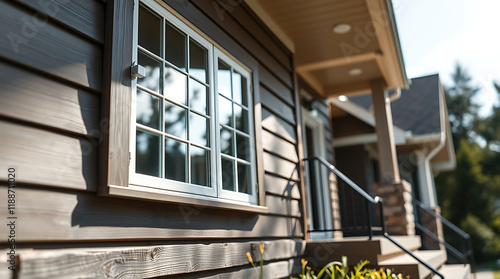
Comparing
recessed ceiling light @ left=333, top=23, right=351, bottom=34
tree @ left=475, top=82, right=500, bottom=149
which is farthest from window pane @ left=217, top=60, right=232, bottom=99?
tree @ left=475, top=82, right=500, bottom=149

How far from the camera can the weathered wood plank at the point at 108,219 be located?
1.38 metres

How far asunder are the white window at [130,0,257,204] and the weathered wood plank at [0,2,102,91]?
9.4 inches

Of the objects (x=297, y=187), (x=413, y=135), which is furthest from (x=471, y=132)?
(x=297, y=187)

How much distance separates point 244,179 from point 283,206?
61cm

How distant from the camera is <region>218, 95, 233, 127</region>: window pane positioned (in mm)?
2815

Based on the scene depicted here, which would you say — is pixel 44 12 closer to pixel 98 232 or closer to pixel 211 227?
pixel 98 232

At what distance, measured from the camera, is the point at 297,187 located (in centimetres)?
386

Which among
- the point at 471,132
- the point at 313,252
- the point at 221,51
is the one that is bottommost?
the point at 313,252

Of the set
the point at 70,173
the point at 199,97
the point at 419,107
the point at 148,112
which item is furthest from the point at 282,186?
the point at 419,107

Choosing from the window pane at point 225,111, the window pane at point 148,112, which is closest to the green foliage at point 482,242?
the window pane at point 148,112

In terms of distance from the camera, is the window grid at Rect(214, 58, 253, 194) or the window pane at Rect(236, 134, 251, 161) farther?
the window pane at Rect(236, 134, 251, 161)

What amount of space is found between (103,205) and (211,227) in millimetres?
841

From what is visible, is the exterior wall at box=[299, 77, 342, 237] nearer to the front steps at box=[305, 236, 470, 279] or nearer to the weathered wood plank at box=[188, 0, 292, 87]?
the weathered wood plank at box=[188, 0, 292, 87]

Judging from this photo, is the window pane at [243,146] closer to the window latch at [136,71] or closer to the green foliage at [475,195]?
the window latch at [136,71]
